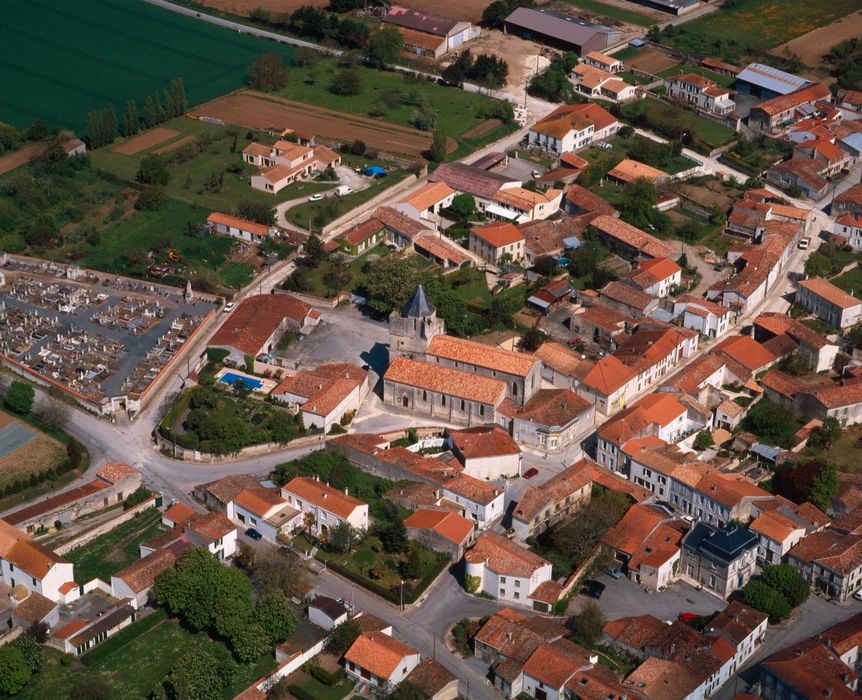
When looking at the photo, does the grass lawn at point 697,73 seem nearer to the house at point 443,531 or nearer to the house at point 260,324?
the house at point 260,324

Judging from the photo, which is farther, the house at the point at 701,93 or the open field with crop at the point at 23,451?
the house at the point at 701,93

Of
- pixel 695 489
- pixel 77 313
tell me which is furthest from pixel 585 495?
pixel 77 313

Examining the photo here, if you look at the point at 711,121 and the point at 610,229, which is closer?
the point at 610,229

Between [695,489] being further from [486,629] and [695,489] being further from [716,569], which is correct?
[486,629]

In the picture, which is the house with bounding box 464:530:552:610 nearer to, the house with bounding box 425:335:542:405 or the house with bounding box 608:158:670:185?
the house with bounding box 425:335:542:405

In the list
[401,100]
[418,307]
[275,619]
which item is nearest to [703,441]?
[418,307]

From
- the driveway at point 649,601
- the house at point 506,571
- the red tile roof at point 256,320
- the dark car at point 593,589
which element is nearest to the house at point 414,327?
the red tile roof at point 256,320

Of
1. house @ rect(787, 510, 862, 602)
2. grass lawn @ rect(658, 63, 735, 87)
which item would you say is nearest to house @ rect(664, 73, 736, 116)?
grass lawn @ rect(658, 63, 735, 87)
